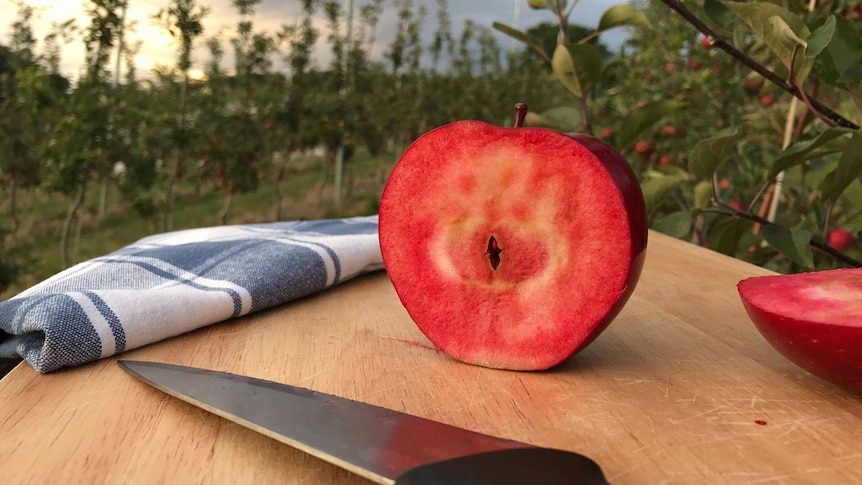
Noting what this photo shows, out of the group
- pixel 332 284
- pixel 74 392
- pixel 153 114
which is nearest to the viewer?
pixel 74 392

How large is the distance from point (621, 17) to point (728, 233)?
429 millimetres

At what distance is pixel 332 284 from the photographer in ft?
3.52

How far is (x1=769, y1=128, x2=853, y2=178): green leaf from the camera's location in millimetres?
881

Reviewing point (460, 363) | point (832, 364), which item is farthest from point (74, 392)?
point (832, 364)

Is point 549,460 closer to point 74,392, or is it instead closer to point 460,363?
point 460,363

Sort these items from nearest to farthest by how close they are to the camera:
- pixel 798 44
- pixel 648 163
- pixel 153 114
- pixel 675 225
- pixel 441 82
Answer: pixel 798 44 < pixel 675 225 < pixel 648 163 < pixel 153 114 < pixel 441 82

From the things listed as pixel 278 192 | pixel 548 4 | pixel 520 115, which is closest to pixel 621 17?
pixel 548 4

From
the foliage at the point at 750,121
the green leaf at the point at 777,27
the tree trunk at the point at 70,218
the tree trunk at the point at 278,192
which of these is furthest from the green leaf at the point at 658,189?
Answer: the tree trunk at the point at 278,192

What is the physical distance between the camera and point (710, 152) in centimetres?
102

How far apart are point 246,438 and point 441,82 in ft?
23.5

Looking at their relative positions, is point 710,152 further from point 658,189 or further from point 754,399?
point 754,399

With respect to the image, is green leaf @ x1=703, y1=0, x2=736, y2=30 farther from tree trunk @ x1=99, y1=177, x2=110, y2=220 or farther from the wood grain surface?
tree trunk @ x1=99, y1=177, x2=110, y2=220

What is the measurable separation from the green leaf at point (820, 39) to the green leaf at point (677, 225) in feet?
1.23

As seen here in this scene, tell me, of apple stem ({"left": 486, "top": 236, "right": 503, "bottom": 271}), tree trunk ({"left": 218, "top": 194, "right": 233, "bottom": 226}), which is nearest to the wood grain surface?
apple stem ({"left": 486, "top": 236, "right": 503, "bottom": 271})
